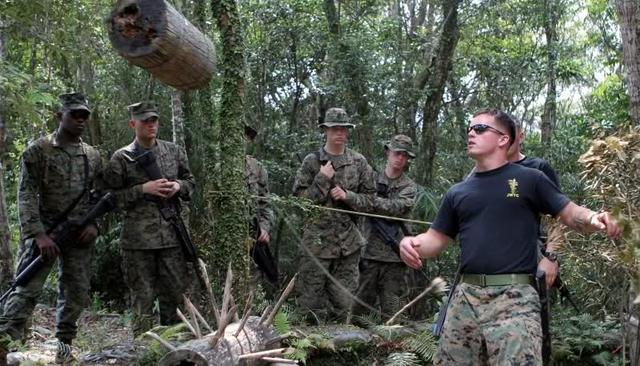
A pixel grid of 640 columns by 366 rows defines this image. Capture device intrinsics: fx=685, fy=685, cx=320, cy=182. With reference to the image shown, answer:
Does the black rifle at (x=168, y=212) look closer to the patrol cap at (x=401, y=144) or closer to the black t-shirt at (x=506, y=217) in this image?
the patrol cap at (x=401, y=144)

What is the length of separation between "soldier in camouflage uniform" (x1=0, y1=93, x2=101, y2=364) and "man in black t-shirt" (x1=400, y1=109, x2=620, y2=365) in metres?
3.33

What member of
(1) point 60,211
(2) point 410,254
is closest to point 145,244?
(1) point 60,211

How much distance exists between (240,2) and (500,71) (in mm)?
5146

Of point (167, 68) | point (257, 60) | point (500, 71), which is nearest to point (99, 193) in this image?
point (167, 68)

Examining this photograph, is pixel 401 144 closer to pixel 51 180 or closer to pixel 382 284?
pixel 382 284

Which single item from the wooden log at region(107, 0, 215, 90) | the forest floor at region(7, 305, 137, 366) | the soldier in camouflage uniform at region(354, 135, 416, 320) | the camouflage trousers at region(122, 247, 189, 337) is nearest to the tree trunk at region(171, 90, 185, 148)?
the forest floor at region(7, 305, 137, 366)

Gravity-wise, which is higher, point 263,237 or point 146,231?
point 146,231

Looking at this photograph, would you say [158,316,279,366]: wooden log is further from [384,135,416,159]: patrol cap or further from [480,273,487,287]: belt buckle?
[384,135,416,159]: patrol cap

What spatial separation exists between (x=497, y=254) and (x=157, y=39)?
2.32 m

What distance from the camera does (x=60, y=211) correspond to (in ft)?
20.5

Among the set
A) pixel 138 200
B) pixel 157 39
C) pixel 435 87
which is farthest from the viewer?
pixel 435 87

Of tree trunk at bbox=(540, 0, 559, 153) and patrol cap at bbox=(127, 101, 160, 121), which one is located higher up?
tree trunk at bbox=(540, 0, 559, 153)

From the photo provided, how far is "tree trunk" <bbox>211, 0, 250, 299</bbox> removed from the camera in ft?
19.5

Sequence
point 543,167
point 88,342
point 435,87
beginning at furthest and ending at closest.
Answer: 1. point 435,87
2. point 88,342
3. point 543,167
